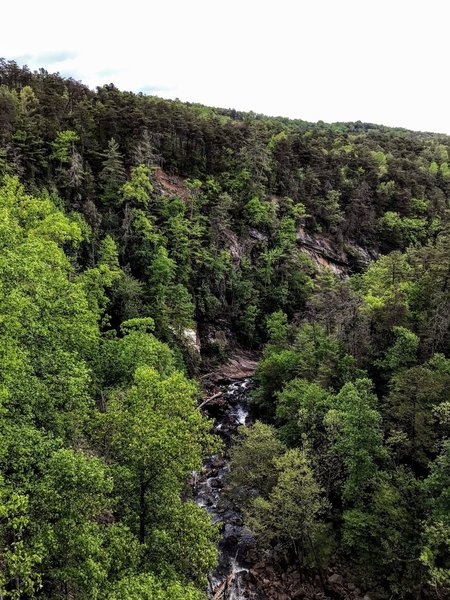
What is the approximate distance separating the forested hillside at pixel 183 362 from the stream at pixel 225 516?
2.12m

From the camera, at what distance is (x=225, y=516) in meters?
35.0

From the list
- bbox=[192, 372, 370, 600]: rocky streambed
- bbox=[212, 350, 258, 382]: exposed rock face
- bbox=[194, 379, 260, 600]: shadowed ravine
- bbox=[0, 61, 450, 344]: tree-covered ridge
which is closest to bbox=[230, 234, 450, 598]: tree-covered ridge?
bbox=[192, 372, 370, 600]: rocky streambed

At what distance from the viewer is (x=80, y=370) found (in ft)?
71.4

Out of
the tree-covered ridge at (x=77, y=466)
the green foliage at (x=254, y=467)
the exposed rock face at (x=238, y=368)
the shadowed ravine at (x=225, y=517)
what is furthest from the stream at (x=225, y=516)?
the tree-covered ridge at (x=77, y=466)

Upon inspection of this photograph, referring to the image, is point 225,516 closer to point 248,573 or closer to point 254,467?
point 254,467

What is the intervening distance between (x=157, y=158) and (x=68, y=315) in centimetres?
5117

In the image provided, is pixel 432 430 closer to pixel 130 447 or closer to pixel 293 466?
pixel 293 466

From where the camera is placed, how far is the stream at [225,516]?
2828 centimetres

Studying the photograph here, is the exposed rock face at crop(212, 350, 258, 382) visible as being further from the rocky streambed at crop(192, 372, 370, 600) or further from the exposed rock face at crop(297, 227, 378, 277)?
the exposed rock face at crop(297, 227, 378, 277)

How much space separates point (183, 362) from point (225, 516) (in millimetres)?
19298

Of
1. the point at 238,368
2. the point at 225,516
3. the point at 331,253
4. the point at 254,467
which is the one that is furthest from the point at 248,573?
the point at 331,253

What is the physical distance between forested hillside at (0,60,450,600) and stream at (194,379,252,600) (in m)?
2.12

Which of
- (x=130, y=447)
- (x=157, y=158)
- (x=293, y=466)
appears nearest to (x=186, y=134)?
(x=157, y=158)

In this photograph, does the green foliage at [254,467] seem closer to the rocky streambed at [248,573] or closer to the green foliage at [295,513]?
the green foliage at [295,513]
